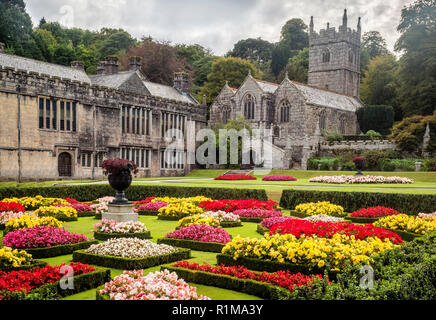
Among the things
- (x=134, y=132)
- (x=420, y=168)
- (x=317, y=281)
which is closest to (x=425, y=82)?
(x=420, y=168)

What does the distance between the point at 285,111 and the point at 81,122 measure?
29.0m

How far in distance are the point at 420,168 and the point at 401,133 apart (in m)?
5.27

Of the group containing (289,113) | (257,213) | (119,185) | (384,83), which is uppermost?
(384,83)

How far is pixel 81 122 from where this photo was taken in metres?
38.9

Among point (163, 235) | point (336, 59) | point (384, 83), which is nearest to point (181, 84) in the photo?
point (336, 59)

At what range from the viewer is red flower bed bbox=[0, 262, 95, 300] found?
7.82 meters

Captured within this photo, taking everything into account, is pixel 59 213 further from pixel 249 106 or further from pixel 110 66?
pixel 249 106

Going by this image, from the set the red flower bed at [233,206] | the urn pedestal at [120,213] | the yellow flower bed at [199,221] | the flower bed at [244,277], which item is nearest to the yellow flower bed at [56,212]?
the urn pedestal at [120,213]

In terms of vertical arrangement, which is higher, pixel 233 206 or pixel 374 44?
pixel 374 44

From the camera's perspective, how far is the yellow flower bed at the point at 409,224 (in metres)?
13.9

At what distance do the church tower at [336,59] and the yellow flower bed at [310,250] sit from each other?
6705 cm

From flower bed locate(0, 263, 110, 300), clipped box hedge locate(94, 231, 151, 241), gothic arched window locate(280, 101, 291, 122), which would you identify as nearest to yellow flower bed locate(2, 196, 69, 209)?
clipped box hedge locate(94, 231, 151, 241)

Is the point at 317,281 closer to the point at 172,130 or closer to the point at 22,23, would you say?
the point at 172,130

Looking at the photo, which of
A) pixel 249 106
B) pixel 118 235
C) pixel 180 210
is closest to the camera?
pixel 118 235
